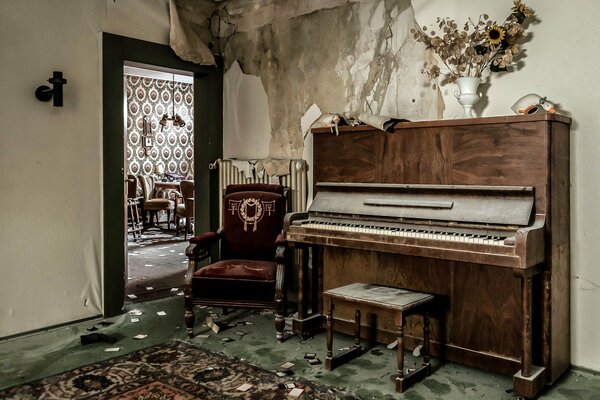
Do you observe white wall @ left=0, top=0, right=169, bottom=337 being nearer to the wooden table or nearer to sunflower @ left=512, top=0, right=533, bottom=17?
sunflower @ left=512, top=0, right=533, bottom=17

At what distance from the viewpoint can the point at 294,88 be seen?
460 cm

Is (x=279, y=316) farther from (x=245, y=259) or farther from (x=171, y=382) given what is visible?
(x=171, y=382)

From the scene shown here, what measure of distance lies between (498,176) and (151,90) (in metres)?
9.30

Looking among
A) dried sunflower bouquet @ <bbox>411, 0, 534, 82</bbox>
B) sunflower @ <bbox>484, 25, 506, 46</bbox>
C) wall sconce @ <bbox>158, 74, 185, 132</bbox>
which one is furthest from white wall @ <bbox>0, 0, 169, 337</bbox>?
wall sconce @ <bbox>158, 74, 185, 132</bbox>

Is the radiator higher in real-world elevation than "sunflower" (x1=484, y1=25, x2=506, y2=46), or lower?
lower

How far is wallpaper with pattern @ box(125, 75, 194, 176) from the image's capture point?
10.7 m

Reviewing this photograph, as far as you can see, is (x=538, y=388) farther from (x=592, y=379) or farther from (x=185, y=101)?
(x=185, y=101)

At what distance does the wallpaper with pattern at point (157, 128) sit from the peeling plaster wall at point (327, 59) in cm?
618

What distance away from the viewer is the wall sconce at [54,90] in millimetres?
3836

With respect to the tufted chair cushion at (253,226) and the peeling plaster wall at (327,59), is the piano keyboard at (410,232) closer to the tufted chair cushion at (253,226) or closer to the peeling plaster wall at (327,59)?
the tufted chair cushion at (253,226)

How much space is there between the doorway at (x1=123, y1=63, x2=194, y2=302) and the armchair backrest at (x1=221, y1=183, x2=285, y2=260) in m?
3.51

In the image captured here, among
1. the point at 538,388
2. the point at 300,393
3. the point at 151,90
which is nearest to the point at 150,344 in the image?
the point at 300,393

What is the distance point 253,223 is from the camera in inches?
169

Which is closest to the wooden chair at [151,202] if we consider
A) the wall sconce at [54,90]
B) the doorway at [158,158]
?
the doorway at [158,158]
